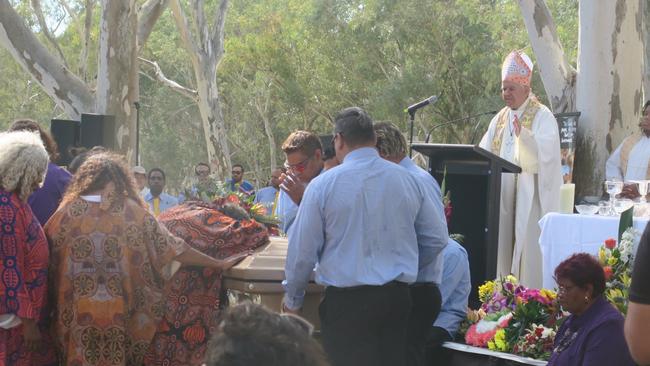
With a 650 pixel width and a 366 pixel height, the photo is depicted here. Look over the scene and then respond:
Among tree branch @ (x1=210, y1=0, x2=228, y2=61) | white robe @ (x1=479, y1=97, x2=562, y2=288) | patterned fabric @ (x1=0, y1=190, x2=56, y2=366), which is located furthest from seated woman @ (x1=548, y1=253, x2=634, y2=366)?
tree branch @ (x1=210, y1=0, x2=228, y2=61)

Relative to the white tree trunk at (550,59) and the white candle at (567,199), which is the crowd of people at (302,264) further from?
the white tree trunk at (550,59)

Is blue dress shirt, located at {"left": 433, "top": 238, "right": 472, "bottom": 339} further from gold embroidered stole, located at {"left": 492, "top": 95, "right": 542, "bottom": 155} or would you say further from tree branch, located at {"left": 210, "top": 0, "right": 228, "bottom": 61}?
tree branch, located at {"left": 210, "top": 0, "right": 228, "bottom": 61}

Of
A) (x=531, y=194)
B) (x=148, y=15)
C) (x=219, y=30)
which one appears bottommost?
(x=531, y=194)

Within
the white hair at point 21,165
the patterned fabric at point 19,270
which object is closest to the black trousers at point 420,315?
the patterned fabric at point 19,270

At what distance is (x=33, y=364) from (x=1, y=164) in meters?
1.20

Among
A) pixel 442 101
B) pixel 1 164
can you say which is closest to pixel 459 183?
pixel 1 164

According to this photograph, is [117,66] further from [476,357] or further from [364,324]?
[364,324]

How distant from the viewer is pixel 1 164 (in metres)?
5.98

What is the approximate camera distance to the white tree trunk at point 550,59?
1239 centimetres

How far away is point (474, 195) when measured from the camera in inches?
359

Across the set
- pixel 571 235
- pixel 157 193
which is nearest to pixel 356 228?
pixel 571 235

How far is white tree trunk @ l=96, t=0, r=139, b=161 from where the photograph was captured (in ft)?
56.2

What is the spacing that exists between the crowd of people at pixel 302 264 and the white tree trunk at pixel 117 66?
391 inches

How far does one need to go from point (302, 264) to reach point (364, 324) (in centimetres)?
47
